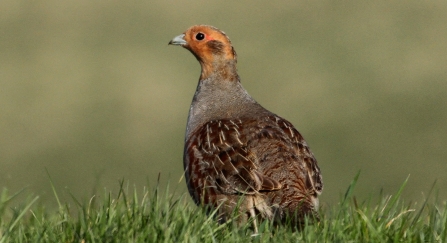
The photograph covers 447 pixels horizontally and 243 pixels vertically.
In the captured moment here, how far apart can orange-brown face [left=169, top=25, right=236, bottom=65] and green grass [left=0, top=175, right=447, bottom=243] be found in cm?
253

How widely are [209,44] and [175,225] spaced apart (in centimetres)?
313

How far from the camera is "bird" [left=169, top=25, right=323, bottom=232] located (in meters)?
4.99

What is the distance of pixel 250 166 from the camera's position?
5.20 m

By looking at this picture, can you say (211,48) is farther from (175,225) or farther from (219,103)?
(175,225)

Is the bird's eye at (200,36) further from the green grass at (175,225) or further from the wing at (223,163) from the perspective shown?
the green grass at (175,225)

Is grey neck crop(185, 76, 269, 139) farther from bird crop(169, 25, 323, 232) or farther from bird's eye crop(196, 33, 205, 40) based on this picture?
bird's eye crop(196, 33, 205, 40)

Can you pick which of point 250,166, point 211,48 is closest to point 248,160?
point 250,166

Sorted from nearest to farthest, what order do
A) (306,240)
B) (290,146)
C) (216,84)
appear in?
(306,240) < (290,146) < (216,84)

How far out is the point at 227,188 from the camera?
5.16 m

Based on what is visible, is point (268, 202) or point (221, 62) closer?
point (268, 202)

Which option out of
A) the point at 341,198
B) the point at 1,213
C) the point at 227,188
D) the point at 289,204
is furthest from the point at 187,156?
the point at 1,213

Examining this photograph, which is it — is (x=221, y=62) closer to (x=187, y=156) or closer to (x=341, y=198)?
(x=187, y=156)

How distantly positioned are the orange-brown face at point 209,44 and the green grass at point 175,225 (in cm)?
253

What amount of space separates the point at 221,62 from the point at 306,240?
3161 mm
